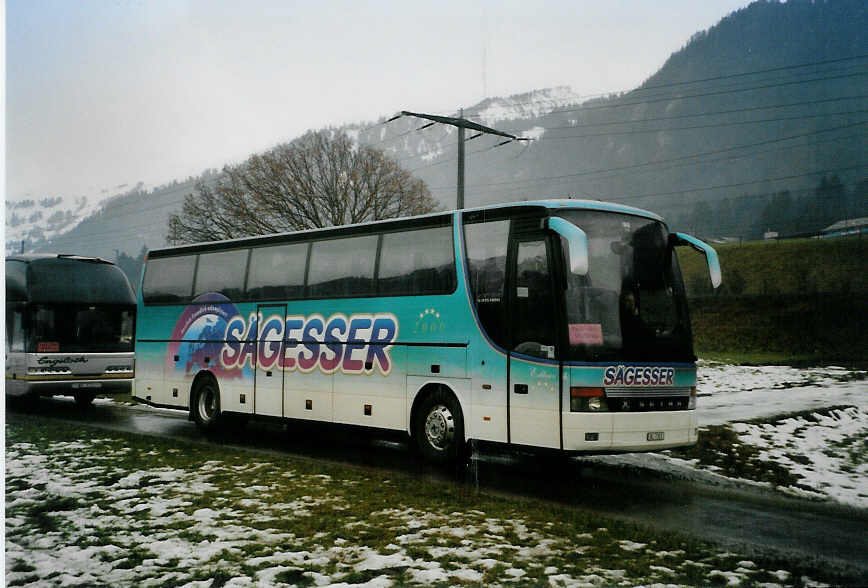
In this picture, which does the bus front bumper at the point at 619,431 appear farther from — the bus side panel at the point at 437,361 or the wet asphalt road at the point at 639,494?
the bus side panel at the point at 437,361

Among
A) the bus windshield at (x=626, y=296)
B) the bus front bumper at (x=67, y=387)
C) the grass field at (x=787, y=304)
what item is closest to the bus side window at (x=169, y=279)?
the bus front bumper at (x=67, y=387)

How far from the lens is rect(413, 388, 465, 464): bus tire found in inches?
401

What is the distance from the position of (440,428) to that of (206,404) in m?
6.35

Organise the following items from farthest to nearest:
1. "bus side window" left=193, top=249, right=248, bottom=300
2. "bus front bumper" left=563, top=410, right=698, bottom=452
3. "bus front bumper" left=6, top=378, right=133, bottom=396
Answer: "bus front bumper" left=6, top=378, right=133, bottom=396
"bus side window" left=193, top=249, right=248, bottom=300
"bus front bumper" left=563, top=410, right=698, bottom=452

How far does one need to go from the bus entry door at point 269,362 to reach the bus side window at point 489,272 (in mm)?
4304

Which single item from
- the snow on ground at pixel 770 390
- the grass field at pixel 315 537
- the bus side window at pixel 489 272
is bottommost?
the grass field at pixel 315 537

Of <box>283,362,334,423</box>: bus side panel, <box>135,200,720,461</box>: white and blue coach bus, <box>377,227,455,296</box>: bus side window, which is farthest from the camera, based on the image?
<box>283,362,334,423</box>: bus side panel

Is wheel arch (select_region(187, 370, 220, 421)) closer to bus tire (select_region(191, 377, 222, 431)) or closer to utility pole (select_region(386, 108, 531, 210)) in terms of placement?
bus tire (select_region(191, 377, 222, 431))

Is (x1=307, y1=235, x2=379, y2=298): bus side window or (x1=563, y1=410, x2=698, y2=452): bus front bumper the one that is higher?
(x1=307, y1=235, x2=379, y2=298): bus side window

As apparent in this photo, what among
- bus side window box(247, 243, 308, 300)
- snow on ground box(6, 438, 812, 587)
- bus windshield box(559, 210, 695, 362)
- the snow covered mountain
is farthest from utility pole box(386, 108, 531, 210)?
snow on ground box(6, 438, 812, 587)

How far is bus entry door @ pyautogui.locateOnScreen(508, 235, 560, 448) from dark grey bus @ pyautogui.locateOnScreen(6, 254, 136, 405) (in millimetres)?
10535

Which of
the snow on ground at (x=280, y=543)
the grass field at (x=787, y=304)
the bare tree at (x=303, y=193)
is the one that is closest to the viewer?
the snow on ground at (x=280, y=543)

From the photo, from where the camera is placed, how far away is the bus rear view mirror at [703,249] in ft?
32.4

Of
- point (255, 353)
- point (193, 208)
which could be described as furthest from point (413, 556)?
point (193, 208)
